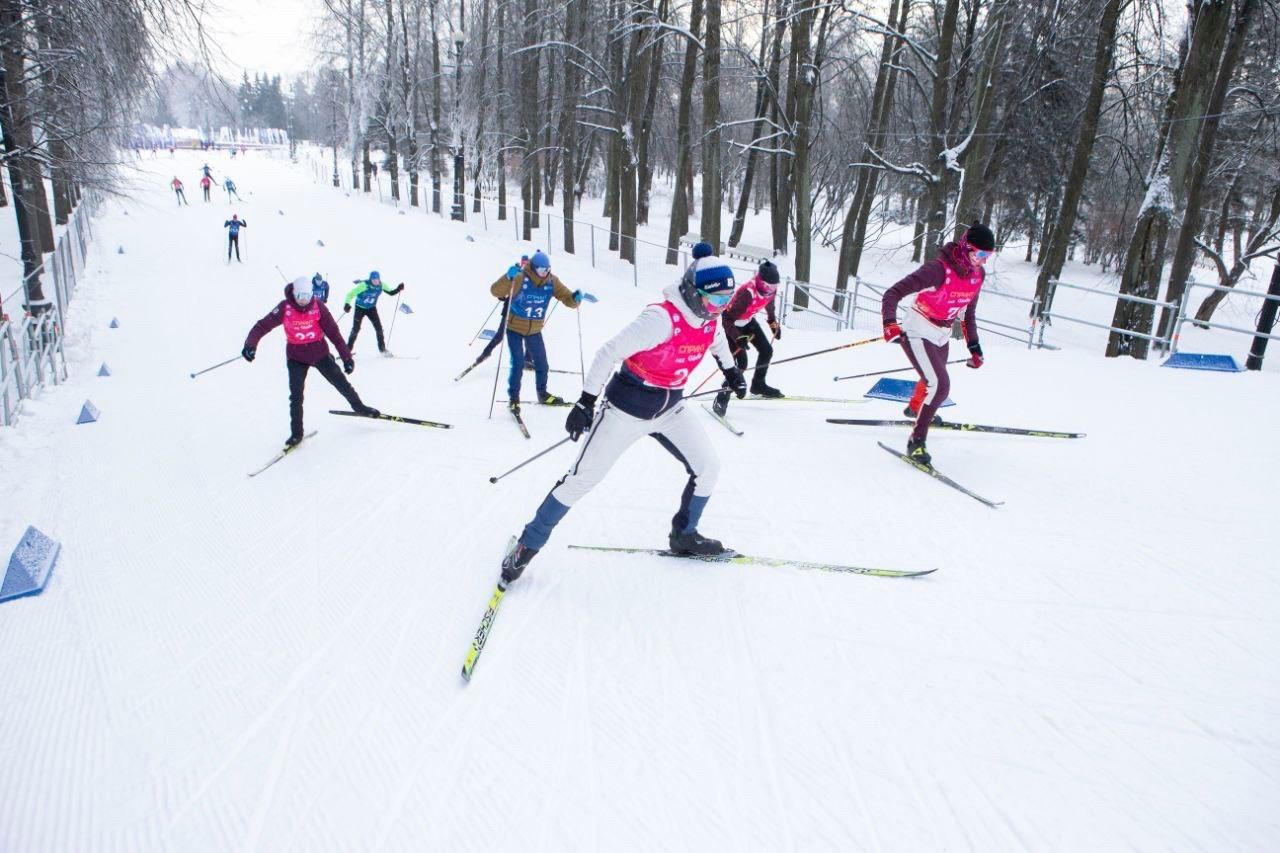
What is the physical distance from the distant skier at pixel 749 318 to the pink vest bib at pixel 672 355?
10.0 ft

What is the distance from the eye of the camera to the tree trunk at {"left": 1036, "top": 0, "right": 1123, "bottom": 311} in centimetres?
1230

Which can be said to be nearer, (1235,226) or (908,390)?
(908,390)

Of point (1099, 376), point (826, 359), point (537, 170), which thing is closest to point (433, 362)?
point (826, 359)

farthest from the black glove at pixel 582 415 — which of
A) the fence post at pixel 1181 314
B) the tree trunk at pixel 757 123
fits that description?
the tree trunk at pixel 757 123

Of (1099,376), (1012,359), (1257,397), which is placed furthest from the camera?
(1012,359)

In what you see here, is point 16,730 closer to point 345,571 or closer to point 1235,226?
point 345,571

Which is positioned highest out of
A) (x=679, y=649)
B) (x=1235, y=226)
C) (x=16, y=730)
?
(x=1235, y=226)

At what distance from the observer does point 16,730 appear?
3174 millimetres

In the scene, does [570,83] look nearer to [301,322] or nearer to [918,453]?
[301,322]

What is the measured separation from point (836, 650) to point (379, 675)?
2323 mm

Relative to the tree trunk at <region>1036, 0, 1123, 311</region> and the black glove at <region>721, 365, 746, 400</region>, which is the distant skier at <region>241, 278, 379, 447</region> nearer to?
the black glove at <region>721, 365, 746, 400</region>

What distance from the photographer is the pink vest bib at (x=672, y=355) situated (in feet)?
12.5

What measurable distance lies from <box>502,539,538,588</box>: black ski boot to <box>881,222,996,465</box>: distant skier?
135 inches

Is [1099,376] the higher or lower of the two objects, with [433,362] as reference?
higher
